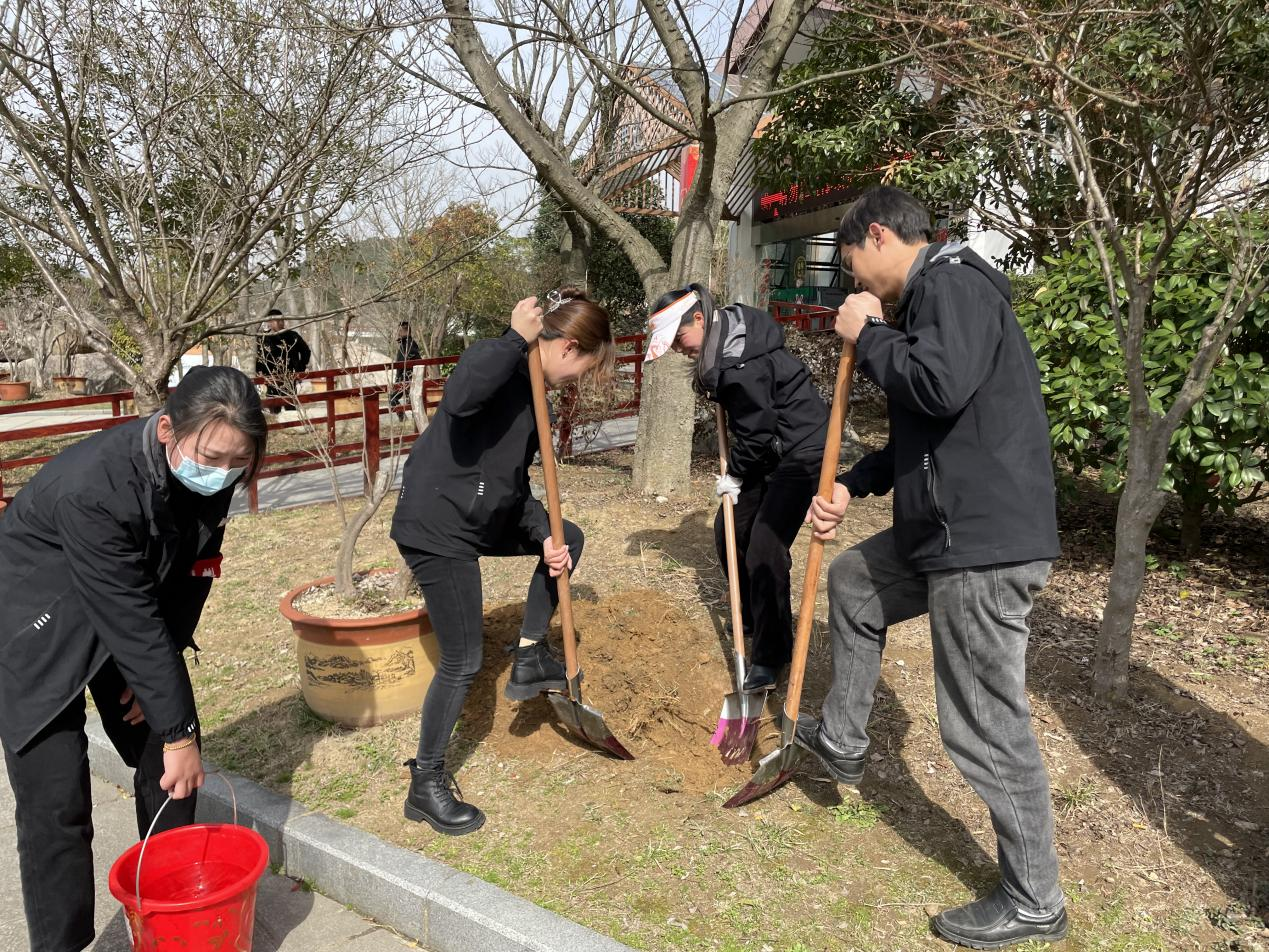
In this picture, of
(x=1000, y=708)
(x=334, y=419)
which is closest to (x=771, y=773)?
(x=1000, y=708)

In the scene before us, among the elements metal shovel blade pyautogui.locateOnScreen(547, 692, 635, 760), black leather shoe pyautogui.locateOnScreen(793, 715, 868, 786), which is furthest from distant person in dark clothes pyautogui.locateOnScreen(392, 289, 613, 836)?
black leather shoe pyautogui.locateOnScreen(793, 715, 868, 786)

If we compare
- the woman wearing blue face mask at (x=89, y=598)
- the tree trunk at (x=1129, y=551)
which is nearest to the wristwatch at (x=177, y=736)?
the woman wearing blue face mask at (x=89, y=598)

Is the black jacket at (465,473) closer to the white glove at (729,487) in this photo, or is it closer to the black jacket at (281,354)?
the white glove at (729,487)

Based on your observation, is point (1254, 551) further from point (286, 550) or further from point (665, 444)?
point (286, 550)

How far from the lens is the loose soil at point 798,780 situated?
2.70 m

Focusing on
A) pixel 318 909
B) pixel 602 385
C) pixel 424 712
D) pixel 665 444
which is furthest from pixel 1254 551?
pixel 318 909

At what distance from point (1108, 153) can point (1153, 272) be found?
118 inches

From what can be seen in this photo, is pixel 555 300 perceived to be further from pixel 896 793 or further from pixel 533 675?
pixel 896 793

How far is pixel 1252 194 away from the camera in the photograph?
4.27 metres

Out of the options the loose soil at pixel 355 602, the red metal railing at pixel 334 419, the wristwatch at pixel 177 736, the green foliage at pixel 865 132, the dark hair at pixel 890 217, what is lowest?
the loose soil at pixel 355 602

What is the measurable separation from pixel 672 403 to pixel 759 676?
3.32 m

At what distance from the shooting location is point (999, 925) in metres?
2.48

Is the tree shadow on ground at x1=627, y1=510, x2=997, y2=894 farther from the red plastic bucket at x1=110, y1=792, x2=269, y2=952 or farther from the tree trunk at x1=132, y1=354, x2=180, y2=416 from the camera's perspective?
the tree trunk at x1=132, y1=354, x2=180, y2=416

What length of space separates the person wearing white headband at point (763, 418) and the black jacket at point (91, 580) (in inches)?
77.3
